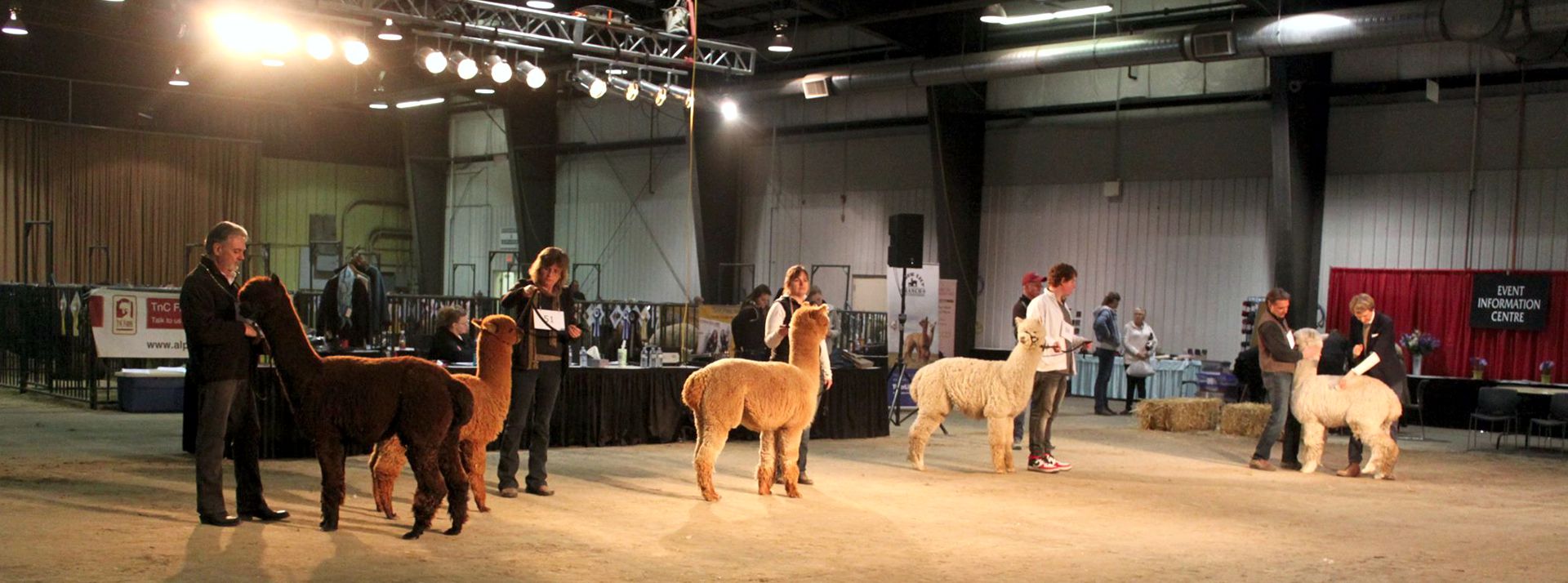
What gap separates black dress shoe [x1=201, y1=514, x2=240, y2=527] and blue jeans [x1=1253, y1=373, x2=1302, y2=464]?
736cm

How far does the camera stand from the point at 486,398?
6.54 metres

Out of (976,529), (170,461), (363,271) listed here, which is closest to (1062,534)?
(976,529)

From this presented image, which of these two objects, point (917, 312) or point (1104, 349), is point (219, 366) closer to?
point (1104, 349)

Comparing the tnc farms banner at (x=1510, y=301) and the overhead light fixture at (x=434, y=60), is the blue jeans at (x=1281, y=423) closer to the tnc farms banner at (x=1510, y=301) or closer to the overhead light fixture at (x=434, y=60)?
the tnc farms banner at (x=1510, y=301)

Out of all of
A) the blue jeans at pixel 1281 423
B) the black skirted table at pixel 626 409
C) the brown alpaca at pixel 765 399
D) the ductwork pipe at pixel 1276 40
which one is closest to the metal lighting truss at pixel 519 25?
the ductwork pipe at pixel 1276 40

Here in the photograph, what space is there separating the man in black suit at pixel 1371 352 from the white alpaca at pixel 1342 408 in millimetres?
119

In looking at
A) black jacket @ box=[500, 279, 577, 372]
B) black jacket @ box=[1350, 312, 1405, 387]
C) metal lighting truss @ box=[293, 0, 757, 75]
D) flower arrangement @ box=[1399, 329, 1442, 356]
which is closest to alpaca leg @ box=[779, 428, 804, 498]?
black jacket @ box=[500, 279, 577, 372]

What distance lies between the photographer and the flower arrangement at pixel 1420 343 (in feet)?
49.9

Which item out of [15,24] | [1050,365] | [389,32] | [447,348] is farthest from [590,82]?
[1050,365]

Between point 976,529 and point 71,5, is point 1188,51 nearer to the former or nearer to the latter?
point 976,529

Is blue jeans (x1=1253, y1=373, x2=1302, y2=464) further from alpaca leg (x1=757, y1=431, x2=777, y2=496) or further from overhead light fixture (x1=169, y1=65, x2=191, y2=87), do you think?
overhead light fixture (x1=169, y1=65, x2=191, y2=87)

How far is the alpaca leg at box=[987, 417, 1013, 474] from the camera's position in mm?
9227

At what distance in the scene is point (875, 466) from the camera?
9.60m

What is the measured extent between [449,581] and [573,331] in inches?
95.4
